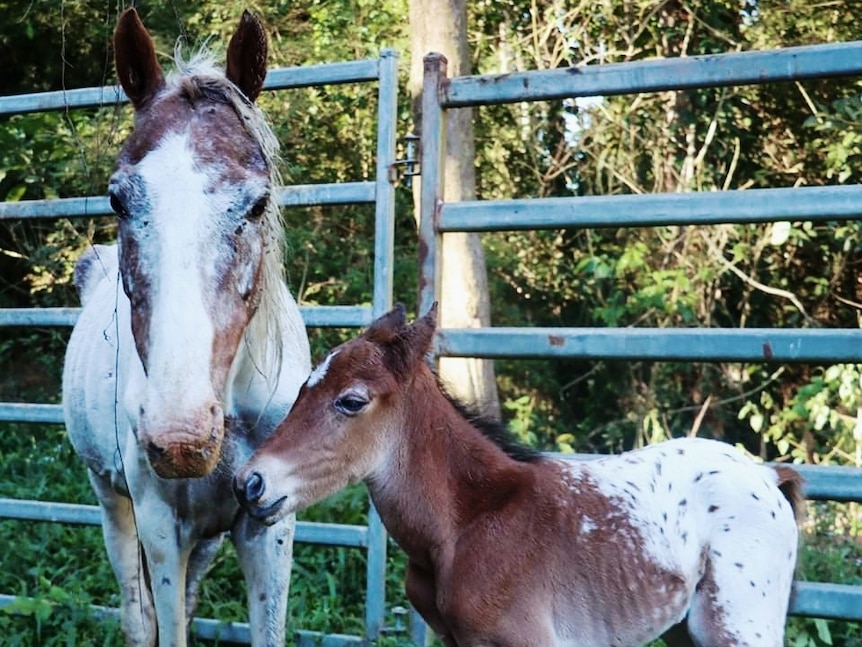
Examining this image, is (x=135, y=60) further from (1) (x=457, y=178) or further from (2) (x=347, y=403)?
(1) (x=457, y=178)

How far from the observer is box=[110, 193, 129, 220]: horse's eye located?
Result: 2916mm

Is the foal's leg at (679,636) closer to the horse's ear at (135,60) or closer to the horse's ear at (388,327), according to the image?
the horse's ear at (388,327)

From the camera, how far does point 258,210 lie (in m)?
3.00

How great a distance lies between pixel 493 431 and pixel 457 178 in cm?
467

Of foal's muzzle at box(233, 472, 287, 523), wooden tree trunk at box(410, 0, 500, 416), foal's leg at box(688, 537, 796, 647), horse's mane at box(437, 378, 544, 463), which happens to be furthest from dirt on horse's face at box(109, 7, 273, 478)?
wooden tree trunk at box(410, 0, 500, 416)

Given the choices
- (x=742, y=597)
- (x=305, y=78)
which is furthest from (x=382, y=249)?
(x=742, y=597)

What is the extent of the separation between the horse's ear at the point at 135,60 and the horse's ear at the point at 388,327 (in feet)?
2.98

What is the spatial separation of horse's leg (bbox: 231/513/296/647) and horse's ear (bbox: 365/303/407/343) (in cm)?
66

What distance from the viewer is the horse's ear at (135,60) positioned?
3.21m

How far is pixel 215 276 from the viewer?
9.29ft

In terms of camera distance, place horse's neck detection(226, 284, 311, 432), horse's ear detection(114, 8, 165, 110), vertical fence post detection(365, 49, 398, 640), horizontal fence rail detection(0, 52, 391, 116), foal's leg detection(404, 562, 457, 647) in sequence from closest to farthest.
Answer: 1. foal's leg detection(404, 562, 457, 647)
2. horse's ear detection(114, 8, 165, 110)
3. horse's neck detection(226, 284, 311, 432)
4. vertical fence post detection(365, 49, 398, 640)
5. horizontal fence rail detection(0, 52, 391, 116)

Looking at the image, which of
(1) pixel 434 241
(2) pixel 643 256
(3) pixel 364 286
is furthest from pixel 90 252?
(2) pixel 643 256

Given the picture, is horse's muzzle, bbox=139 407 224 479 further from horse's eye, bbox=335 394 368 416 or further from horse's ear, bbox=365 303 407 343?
horse's ear, bbox=365 303 407 343

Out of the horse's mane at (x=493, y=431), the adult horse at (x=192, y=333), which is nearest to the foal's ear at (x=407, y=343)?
the horse's mane at (x=493, y=431)
